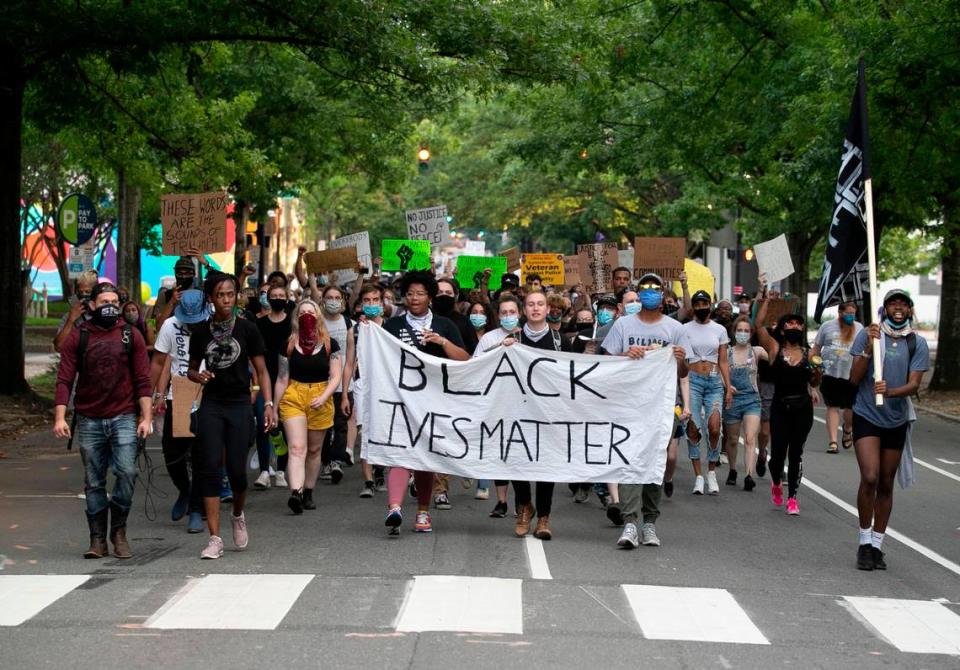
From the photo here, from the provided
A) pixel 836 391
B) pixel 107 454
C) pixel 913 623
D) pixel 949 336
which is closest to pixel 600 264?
pixel 836 391

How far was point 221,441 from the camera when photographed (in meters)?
9.82

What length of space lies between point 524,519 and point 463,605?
273 cm

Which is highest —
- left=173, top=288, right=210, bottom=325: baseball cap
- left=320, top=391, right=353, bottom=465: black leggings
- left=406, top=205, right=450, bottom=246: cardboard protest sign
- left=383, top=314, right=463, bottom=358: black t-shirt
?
left=406, top=205, right=450, bottom=246: cardboard protest sign

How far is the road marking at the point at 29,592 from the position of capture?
25.7 feet

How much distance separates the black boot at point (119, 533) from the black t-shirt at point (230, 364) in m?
0.95

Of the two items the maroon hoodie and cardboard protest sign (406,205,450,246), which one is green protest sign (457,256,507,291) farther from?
the maroon hoodie

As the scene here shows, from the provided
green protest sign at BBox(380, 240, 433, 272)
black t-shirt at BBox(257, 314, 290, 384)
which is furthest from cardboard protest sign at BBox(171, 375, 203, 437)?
green protest sign at BBox(380, 240, 433, 272)

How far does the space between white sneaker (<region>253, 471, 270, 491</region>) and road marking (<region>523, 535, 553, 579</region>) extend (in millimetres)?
3633

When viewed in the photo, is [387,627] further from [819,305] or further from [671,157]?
[671,157]

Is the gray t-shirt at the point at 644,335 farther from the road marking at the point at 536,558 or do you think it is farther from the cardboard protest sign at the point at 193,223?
the cardboard protest sign at the point at 193,223

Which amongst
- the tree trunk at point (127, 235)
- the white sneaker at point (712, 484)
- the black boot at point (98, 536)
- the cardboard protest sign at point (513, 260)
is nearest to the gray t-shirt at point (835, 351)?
the white sneaker at point (712, 484)

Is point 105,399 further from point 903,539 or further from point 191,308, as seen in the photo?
point 903,539

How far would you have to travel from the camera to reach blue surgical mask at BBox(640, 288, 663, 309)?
35.9ft

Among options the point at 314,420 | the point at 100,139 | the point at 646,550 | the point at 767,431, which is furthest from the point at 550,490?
the point at 100,139
